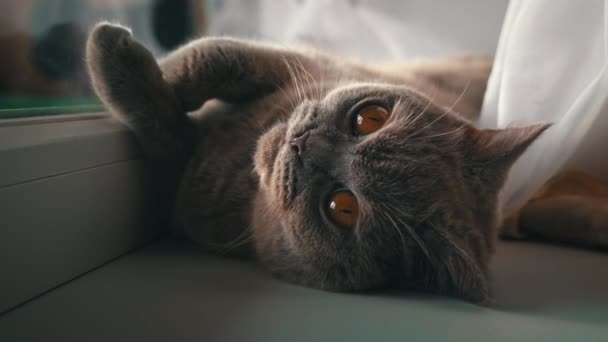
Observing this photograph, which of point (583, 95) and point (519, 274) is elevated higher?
point (583, 95)

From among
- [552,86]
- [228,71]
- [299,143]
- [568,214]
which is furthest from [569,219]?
[228,71]

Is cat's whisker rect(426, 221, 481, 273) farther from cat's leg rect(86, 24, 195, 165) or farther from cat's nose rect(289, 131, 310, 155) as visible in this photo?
cat's leg rect(86, 24, 195, 165)

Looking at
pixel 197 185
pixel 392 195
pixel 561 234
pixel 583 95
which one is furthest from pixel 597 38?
pixel 197 185

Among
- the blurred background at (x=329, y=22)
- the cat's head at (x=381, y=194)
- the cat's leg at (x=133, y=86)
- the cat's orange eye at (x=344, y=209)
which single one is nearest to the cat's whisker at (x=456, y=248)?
the cat's head at (x=381, y=194)

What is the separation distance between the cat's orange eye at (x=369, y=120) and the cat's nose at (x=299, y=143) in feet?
0.32

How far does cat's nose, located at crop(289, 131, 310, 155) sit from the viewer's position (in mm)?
889

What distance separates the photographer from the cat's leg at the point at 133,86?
1.02m

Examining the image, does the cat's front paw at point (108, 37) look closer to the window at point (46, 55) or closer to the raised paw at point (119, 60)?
the raised paw at point (119, 60)

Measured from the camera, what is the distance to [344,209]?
2.82 ft

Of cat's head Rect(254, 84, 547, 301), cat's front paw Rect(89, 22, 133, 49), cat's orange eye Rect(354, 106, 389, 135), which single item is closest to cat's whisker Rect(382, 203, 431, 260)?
cat's head Rect(254, 84, 547, 301)

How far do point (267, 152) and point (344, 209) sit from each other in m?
0.21

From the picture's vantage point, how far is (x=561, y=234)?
3.77ft

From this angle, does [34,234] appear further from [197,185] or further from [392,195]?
[392,195]

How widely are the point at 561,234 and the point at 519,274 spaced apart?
9.9 inches
